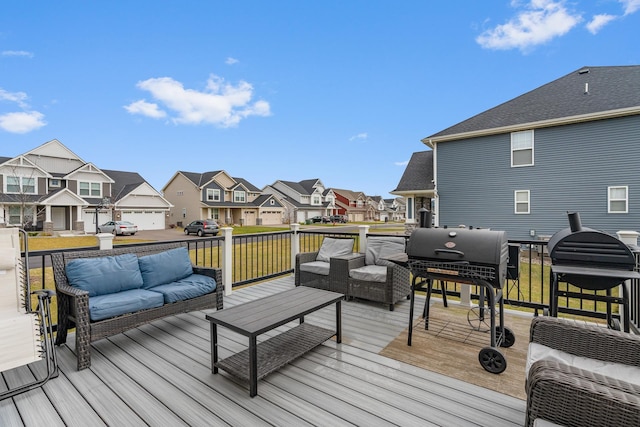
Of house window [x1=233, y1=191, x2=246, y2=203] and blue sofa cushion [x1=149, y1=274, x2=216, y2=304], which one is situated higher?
house window [x1=233, y1=191, x2=246, y2=203]

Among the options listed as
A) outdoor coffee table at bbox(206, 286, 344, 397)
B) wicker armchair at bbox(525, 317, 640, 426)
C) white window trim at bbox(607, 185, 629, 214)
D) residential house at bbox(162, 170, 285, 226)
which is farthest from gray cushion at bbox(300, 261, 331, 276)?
residential house at bbox(162, 170, 285, 226)

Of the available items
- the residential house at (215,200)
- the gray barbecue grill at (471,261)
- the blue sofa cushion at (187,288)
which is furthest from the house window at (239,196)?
the gray barbecue grill at (471,261)

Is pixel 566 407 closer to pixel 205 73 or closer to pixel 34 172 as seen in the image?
pixel 205 73

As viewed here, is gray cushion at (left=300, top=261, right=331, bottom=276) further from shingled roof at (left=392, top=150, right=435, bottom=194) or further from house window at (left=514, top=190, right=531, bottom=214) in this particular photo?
shingled roof at (left=392, top=150, right=435, bottom=194)

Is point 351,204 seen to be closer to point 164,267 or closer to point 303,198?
point 303,198

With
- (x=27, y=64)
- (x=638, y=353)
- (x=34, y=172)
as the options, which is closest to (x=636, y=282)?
(x=638, y=353)

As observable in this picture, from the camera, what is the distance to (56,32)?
8102mm

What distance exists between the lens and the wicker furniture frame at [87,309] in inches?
92.8

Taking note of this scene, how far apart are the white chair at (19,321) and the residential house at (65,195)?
1994cm

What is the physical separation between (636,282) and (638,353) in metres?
1.77

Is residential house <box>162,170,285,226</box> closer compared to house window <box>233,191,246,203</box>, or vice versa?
residential house <box>162,170,285,226</box>

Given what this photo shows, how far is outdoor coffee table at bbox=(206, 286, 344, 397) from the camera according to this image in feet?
6.75

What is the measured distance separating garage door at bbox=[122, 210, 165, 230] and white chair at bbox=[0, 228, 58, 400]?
22811mm

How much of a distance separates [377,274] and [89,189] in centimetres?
2514
